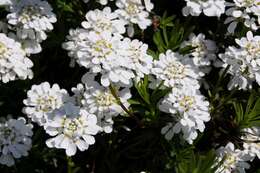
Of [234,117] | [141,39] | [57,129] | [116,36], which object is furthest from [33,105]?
[234,117]

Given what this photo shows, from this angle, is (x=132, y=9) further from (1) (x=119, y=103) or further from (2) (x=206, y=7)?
(1) (x=119, y=103)

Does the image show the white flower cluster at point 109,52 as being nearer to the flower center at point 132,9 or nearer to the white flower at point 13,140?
the flower center at point 132,9

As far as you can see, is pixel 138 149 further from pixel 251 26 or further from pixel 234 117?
pixel 251 26

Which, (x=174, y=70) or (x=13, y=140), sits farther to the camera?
(x=174, y=70)

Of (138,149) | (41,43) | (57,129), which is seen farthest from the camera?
(41,43)

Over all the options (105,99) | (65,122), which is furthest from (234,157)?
(65,122)
